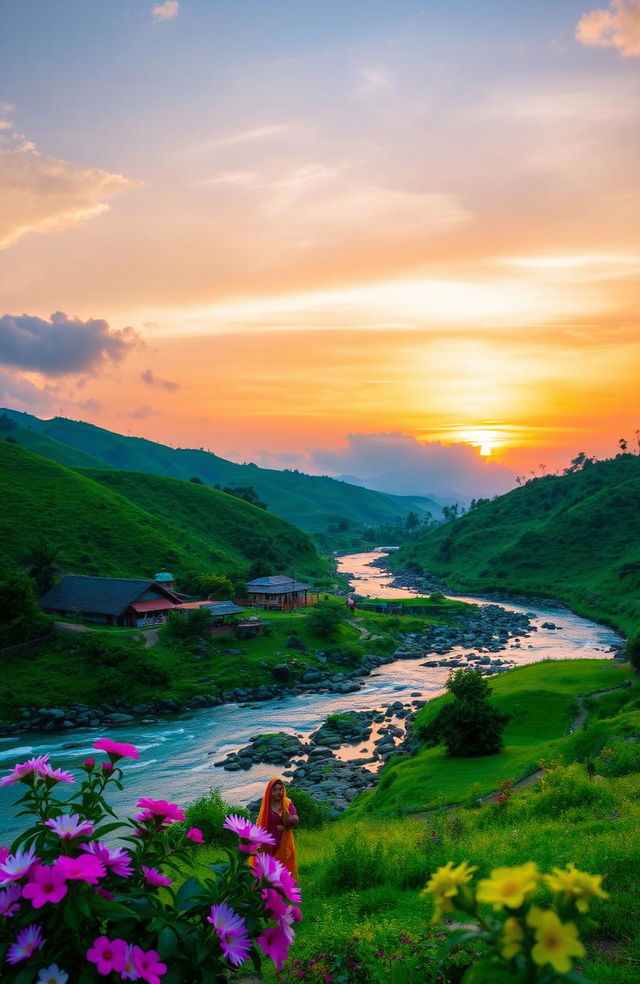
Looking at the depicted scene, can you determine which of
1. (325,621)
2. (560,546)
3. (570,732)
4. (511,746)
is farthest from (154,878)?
(560,546)

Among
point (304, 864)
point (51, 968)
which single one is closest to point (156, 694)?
point (304, 864)

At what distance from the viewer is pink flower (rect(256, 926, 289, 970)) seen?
434cm

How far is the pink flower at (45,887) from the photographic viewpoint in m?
3.88

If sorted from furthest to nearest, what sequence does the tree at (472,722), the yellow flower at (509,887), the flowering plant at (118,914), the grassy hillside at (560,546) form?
the grassy hillside at (560,546)
the tree at (472,722)
the flowering plant at (118,914)
the yellow flower at (509,887)

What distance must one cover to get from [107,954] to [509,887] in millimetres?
2568

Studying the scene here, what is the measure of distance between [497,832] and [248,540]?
122 metres

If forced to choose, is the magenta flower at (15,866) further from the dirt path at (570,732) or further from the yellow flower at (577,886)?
the dirt path at (570,732)

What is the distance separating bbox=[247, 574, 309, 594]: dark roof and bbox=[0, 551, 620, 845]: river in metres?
21.5

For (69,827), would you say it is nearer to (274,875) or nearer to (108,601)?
(274,875)

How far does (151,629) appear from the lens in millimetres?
66312

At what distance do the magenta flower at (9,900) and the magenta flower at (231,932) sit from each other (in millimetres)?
1244

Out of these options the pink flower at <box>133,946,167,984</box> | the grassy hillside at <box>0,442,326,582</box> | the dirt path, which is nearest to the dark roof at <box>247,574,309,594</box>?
the grassy hillside at <box>0,442,326,582</box>

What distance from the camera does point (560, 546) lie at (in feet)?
451

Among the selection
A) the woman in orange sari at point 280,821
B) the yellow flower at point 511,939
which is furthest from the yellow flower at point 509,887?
the woman in orange sari at point 280,821
